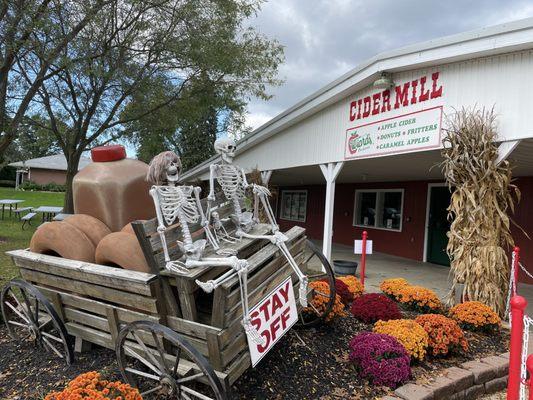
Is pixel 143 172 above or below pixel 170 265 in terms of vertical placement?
above

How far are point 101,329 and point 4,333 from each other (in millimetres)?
1698

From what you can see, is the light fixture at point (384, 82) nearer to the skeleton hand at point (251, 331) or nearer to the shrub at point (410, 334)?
the shrub at point (410, 334)

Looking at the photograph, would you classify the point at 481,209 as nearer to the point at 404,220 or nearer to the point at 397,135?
the point at 397,135

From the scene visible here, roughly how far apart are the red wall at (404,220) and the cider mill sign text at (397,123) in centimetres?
390

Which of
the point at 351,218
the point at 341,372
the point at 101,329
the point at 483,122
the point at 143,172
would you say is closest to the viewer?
the point at 101,329

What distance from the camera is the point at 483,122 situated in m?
4.82

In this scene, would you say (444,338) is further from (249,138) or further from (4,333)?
(249,138)

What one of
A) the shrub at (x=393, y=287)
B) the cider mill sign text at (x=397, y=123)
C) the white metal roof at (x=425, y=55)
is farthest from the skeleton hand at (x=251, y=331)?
the white metal roof at (x=425, y=55)

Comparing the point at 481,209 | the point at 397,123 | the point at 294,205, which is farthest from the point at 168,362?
the point at 294,205

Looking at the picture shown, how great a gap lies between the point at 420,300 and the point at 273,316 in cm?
278

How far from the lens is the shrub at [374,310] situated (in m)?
4.16

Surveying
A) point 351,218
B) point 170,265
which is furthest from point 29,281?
point 351,218

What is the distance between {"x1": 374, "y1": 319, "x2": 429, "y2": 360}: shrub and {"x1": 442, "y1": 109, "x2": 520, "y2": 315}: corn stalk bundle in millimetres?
1698

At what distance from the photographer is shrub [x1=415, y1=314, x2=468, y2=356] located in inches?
138
